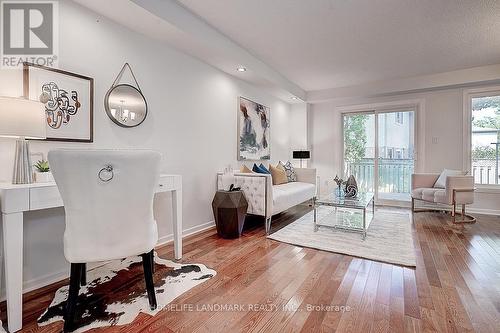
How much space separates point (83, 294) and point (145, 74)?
6.93 ft

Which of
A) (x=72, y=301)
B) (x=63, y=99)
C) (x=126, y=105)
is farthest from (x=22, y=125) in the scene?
(x=72, y=301)

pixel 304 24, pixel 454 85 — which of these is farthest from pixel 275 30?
pixel 454 85

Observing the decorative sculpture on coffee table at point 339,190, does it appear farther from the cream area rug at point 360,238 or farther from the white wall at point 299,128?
the white wall at point 299,128

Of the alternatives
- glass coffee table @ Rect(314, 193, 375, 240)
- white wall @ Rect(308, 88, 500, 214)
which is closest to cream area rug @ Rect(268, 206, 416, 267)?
glass coffee table @ Rect(314, 193, 375, 240)

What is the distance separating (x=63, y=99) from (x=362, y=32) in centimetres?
319

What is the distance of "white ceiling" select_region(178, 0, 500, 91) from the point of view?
245 cm

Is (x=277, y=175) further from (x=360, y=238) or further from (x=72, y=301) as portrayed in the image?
(x=72, y=301)

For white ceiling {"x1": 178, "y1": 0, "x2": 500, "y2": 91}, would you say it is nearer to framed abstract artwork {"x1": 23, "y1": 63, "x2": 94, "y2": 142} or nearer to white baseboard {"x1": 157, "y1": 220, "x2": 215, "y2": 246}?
framed abstract artwork {"x1": 23, "y1": 63, "x2": 94, "y2": 142}

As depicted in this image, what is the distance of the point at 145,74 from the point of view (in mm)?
2662

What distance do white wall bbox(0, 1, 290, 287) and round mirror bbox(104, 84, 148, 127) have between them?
0.21 ft

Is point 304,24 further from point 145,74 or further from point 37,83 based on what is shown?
point 37,83

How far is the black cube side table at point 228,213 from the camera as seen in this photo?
10.0 ft

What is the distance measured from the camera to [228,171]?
12.6 ft

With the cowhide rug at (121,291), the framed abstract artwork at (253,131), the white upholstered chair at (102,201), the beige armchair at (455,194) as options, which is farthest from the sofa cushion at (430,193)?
the white upholstered chair at (102,201)
